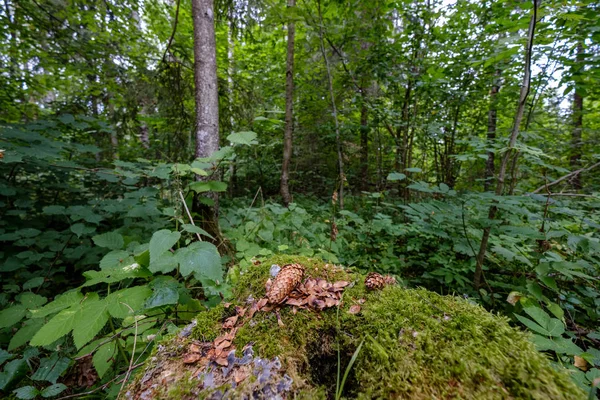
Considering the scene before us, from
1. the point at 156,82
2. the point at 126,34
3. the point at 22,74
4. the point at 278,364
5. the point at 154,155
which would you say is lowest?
the point at 278,364

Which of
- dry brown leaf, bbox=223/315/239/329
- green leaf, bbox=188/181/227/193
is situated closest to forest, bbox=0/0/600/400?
dry brown leaf, bbox=223/315/239/329

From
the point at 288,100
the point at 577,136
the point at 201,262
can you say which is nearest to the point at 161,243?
the point at 201,262

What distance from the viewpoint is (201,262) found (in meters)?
1.25

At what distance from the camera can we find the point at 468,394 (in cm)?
65

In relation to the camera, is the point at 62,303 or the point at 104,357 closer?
the point at 62,303

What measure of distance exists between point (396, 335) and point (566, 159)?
423 inches

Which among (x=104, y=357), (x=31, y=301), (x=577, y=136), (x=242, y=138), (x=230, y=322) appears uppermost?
(x=577, y=136)

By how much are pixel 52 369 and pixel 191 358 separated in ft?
4.87

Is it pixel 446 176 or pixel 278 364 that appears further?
pixel 446 176

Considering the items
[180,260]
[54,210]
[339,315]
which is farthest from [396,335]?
[54,210]

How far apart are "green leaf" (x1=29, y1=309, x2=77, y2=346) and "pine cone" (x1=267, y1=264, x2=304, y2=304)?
0.99 meters

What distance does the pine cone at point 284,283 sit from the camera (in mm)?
1035

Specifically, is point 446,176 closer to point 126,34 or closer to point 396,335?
point 396,335

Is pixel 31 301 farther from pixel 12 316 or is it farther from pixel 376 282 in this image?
pixel 376 282
